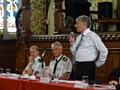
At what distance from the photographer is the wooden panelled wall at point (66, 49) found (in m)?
5.84

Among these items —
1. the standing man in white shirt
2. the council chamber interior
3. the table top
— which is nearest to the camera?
the table top

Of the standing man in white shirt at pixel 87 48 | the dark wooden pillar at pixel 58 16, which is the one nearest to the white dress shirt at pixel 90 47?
the standing man in white shirt at pixel 87 48

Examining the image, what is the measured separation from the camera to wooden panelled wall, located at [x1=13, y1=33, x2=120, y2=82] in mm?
5840

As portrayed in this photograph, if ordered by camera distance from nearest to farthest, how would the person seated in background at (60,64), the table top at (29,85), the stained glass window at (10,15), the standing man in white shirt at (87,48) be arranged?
the table top at (29,85), the standing man in white shirt at (87,48), the person seated in background at (60,64), the stained glass window at (10,15)

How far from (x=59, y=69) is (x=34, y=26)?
6.59 metres

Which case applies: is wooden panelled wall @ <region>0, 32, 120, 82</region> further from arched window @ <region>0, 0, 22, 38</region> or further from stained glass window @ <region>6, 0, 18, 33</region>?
stained glass window @ <region>6, 0, 18, 33</region>

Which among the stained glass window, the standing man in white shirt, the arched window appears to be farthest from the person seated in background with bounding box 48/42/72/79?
the stained glass window

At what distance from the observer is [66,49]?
679cm

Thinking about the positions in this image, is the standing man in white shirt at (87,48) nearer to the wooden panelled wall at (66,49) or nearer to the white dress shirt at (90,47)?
the white dress shirt at (90,47)

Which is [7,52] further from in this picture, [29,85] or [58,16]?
[29,85]

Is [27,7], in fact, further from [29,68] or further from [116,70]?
[116,70]

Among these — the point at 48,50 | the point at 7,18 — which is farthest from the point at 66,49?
the point at 7,18

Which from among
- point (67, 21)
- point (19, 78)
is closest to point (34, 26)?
point (67, 21)

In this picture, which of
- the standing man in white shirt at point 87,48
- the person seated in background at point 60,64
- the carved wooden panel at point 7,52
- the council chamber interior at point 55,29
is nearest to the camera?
the standing man in white shirt at point 87,48
